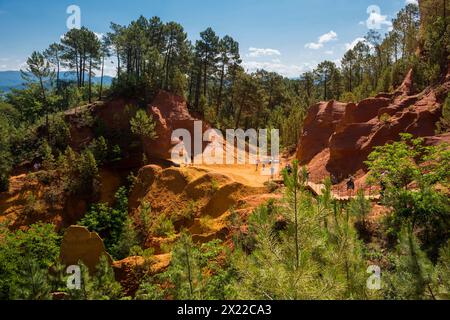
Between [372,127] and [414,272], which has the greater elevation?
[372,127]

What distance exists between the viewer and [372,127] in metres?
29.0

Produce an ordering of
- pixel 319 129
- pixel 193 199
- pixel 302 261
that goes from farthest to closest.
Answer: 1. pixel 319 129
2. pixel 193 199
3. pixel 302 261

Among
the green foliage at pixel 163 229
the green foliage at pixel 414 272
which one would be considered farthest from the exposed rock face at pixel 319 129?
the green foliage at pixel 414 272

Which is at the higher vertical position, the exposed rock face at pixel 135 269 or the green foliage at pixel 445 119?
the green foliage at pixel 445 119

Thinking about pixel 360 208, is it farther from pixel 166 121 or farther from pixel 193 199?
pixel 166 121

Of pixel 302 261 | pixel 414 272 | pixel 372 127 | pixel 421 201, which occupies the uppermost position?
pixel 372 127

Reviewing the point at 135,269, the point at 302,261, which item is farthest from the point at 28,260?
the point at 135,269

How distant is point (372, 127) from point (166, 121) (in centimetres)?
2287

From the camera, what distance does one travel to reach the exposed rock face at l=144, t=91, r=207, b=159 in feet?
117

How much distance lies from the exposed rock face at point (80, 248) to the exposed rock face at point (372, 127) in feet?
67.1

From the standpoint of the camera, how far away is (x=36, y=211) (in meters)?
28.8

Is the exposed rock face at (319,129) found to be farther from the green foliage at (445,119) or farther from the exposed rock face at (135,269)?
the exposed rock face at (135,269)

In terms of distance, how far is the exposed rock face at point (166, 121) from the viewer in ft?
117
